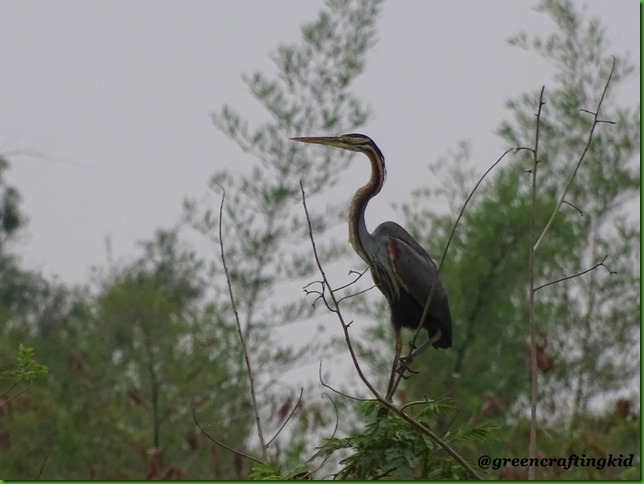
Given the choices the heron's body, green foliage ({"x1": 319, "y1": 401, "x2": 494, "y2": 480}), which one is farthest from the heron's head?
green foliage ({"x1": 319, "y1": 401, "x2": 494, "y2": 480})

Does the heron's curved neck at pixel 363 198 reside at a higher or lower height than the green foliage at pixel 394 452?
higher

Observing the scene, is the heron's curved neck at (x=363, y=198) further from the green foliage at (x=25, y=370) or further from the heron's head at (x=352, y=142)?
the green foliage at (x=25, y=370)

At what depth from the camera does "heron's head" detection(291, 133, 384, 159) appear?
612cm

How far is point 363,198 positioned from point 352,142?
0.88ft

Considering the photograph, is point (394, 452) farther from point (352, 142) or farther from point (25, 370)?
point (352, 142)

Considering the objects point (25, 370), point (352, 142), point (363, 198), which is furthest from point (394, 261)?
point (25, 370)

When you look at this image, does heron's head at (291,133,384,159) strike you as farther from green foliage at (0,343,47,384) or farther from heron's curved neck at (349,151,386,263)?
green foliage at (0,343,47,384)

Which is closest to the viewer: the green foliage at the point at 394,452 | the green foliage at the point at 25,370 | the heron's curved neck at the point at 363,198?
the green foliage at the point at 394,452

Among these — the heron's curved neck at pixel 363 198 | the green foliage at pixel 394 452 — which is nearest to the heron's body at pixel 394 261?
the heron's curved neck at pixel 363 198

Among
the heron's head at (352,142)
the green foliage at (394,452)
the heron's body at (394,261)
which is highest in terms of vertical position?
the heron's head at (352,142)

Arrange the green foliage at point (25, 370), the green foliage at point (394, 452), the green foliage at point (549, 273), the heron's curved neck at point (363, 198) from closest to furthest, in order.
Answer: the green foliage at point (394, 452) → the green foliage at point (25, 370) → the heron's curved neck at point (363, 198) → the green foliage at point (549, 273)

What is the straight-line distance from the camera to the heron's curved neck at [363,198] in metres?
6.09

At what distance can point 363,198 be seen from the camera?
6.10 metres

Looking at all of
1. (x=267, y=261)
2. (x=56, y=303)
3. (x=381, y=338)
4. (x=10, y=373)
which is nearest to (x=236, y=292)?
(x=267, y=261)
